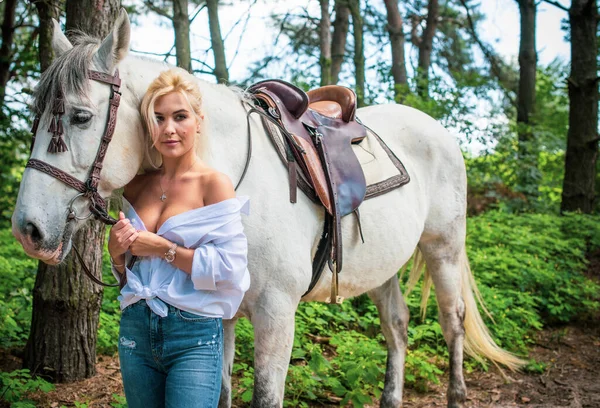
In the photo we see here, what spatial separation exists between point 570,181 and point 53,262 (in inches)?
337

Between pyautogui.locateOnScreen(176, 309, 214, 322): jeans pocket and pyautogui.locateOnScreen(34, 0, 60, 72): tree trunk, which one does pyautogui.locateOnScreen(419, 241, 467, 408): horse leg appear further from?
pyautogui.locateOnScreen(34, 0, 60, 72): tree trunk

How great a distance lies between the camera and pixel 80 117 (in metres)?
1.91

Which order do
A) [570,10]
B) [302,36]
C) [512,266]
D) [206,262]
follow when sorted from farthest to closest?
[302,36]
[570,10]
[512,266]
[206,262]

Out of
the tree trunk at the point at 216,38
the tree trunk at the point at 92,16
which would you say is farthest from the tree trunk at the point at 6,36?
the tree trunk at the point at 92,16

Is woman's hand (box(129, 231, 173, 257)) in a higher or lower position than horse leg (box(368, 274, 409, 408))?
higher

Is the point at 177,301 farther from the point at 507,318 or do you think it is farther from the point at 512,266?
the point at 512,266

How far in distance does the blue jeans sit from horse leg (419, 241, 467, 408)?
2308 millimetres

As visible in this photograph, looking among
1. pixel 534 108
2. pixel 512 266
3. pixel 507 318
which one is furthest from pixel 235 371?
pixel 534 108

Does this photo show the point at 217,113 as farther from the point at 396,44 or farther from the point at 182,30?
the point at 396,44

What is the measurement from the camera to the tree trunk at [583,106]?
8.52m

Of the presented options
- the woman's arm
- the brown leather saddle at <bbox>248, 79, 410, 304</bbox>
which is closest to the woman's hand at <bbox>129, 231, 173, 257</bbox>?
the woman's arm

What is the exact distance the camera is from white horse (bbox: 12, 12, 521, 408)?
1897 mm

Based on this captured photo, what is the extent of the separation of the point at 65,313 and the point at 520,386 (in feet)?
11.2

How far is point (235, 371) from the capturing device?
161 inches
